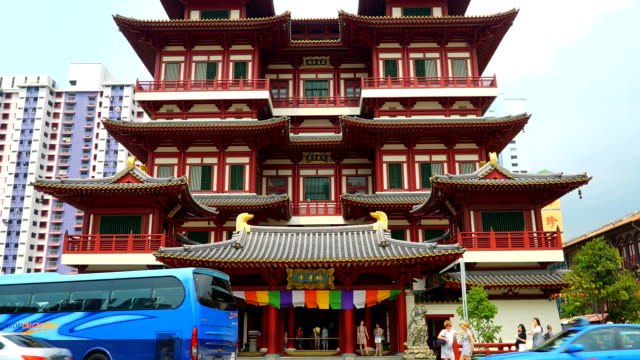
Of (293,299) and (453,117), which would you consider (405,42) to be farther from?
(293,299)

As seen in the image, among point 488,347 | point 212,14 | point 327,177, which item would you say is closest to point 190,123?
point 212,14

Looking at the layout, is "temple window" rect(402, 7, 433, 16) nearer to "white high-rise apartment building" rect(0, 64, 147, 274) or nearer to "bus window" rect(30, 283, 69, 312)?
"bus window" rect(30, 283, 69, 312)

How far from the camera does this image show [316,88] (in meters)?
40.5

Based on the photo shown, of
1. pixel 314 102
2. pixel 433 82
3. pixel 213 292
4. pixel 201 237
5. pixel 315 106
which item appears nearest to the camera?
pixel 213 292

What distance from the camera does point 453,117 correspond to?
35.8 meters

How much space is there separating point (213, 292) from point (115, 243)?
14692 millimetres

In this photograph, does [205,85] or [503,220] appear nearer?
[503,220]

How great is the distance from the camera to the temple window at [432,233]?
33156 millimetres

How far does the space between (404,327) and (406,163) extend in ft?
49.6

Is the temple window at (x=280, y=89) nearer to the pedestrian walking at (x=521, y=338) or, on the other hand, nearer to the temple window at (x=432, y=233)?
the temple window at (x=432, y=233)

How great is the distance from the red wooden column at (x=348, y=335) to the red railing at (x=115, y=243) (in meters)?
11.2

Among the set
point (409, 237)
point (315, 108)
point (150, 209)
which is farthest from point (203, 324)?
point (315, 108)

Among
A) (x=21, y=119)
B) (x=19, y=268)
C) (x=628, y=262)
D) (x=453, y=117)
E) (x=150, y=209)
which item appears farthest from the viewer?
(x=21, y=119)

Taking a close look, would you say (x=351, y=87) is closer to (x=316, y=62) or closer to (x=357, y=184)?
(x=316, y=62)
